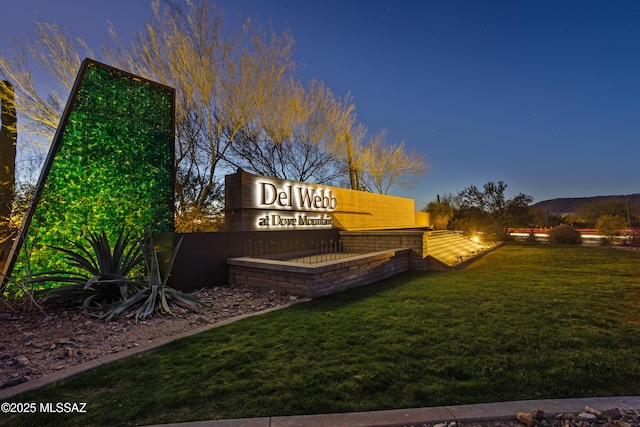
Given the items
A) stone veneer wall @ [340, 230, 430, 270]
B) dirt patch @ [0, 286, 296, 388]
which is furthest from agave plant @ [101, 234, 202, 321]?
stone veneer wall @ [340, 230, 430, 270]

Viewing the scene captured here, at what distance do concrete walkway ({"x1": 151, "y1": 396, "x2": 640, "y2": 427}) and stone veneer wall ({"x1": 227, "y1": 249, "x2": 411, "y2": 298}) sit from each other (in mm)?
3425

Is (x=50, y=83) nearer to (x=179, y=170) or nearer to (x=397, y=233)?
(x=179, y=170)

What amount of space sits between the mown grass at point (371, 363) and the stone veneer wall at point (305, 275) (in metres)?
0.67

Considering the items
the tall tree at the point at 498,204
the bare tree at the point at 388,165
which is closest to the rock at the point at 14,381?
the bare tree at the point at 388,165

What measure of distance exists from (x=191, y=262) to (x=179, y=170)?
214 inches

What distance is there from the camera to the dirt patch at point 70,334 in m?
2.83

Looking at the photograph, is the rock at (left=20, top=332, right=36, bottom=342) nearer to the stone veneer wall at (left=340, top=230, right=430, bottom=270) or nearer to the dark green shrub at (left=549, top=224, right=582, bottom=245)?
the stone veneer wall at (left=340, top=230, right=430, bottom=270)

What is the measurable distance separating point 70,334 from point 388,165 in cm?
1751

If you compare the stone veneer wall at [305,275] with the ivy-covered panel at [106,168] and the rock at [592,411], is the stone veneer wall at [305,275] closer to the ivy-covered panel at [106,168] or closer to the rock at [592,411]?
the ivy-covered panel at [106,168]

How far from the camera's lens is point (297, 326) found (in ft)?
12.6

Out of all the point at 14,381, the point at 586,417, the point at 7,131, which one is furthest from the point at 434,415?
the point at 7,131

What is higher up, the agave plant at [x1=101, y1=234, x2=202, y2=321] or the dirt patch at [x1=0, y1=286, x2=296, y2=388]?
the agave plant at [x1=101, y1=234, x2=202, y2=321]

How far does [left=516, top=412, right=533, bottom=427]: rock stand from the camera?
71.4 inches

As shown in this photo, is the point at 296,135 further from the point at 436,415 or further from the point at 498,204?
the point at 498,204
